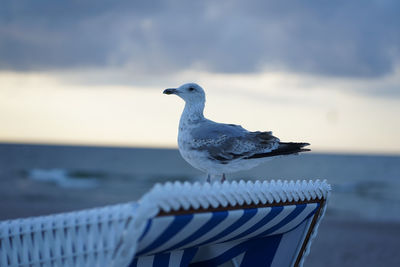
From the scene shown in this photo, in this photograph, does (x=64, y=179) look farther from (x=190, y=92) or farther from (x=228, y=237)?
(x=228, y=237)

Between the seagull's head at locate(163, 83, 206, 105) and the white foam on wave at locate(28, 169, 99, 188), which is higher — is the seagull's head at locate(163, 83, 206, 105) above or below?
above

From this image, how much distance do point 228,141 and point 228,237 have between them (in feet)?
4.04

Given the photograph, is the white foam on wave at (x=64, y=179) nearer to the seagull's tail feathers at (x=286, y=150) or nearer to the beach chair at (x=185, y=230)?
the seagull's tail feathers at (x=286, y=150)

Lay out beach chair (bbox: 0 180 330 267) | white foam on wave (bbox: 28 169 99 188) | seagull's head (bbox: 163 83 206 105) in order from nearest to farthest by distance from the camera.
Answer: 1. beach chair (bbox: 0 180 330 267)
2. seagull's head (bbox: 163 83 206 105)
3. white foam on wave (bbox: 28 169 99 188)

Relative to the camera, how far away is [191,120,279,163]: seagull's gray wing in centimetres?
413

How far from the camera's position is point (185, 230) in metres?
2.65

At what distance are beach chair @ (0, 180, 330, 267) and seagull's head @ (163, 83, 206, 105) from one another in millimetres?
1323

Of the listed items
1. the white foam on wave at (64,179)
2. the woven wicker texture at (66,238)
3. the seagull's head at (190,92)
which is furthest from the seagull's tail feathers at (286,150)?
the white foam on wave at (64,179)

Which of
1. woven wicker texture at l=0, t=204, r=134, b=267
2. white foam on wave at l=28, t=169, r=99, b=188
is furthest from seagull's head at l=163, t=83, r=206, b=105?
white foam on wave at l=28, t=169, r=99, b=188

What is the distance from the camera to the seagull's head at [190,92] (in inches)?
173

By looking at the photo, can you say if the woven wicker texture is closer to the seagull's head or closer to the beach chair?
the beach chair

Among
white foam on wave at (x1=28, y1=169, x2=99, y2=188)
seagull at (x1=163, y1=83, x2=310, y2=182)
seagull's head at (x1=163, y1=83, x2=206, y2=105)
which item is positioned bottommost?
white foam on wave at (x1=28, y1=169, x2=99, y2=188)

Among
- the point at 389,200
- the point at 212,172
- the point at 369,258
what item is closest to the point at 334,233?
the point at 369,258

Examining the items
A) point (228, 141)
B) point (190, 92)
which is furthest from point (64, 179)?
point (228, 141)
